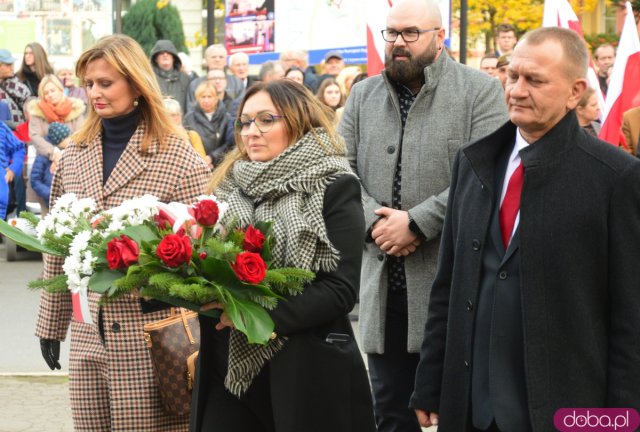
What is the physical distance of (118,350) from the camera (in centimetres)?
497

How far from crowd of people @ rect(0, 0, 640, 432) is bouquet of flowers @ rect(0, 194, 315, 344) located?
0.46 feet

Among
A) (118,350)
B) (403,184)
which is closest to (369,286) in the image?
(403,184)

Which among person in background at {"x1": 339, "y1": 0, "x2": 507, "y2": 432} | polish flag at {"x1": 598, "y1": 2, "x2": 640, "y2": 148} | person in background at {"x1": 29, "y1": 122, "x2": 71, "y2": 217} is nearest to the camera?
person in background at {"x1": 339, "y1": 0, "x2": 507, "y2": 432}

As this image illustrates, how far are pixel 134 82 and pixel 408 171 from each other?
1.25 meters

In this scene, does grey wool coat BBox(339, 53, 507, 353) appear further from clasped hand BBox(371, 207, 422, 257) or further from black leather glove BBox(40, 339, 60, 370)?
black leather glove BBox(40, 339, 60, 370)

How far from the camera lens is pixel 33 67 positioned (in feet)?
54.2

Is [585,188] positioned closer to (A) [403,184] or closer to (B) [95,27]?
(A) [403,184]

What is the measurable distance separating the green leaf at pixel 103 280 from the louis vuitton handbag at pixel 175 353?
91cm

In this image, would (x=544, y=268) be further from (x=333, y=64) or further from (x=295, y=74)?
(x=333, y=64)

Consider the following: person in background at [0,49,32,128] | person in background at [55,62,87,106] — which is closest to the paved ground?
person in background at [0,49,32,128]

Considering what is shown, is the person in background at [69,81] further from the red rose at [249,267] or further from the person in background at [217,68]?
the red rose at [249,267]

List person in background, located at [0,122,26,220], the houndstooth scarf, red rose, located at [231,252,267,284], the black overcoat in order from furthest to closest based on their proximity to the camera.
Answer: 1. person in background, located at [0,122,26,220]
2. the houndstooth scarf
3. red rose, located at [231,252,267,284]
4. the black overcoat

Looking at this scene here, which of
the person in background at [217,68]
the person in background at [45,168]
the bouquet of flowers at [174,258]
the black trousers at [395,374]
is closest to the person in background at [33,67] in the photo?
the person in background at [217,68]

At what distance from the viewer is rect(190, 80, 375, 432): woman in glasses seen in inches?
163
